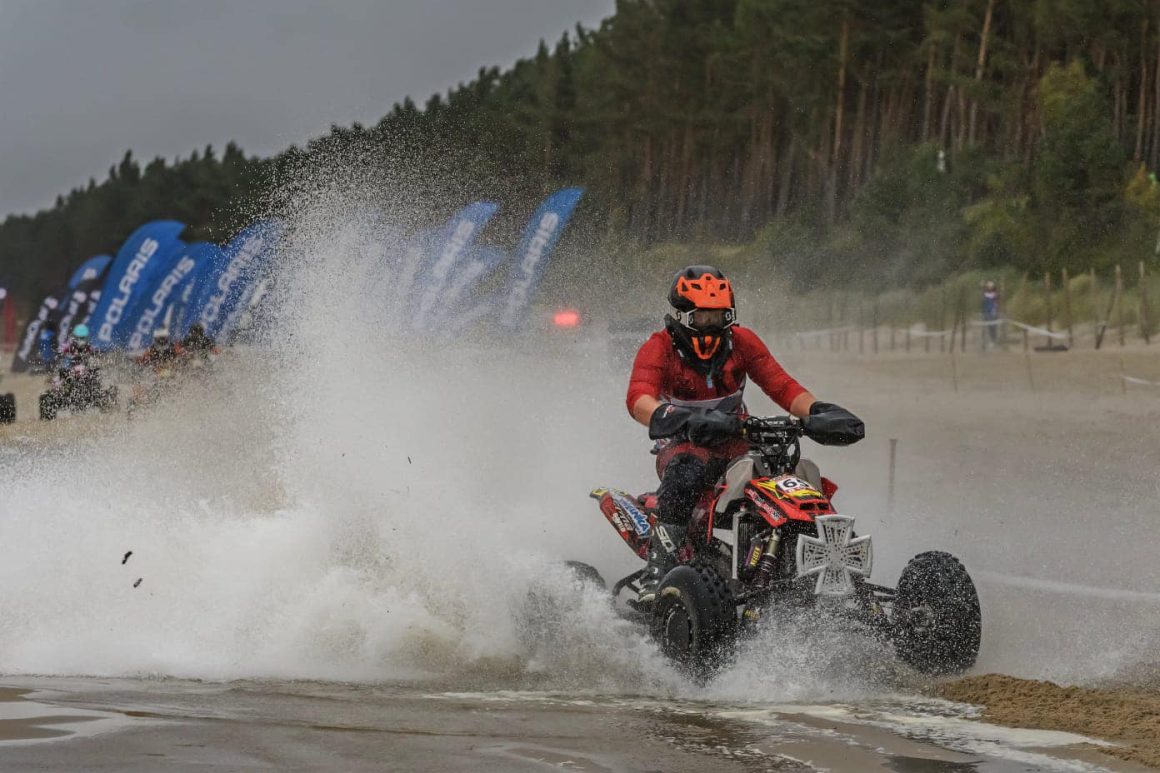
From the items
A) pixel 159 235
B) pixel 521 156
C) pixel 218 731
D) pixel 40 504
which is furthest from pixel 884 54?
pixel 218 731

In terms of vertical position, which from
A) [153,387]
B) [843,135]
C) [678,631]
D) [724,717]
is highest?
[843,135]

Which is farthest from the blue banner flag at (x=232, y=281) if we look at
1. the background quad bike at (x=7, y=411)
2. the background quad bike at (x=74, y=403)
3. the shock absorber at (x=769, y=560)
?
the shock absorber at (x=769, y=560)

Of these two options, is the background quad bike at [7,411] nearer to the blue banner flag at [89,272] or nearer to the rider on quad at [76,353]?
the rider on quad at [76,353]

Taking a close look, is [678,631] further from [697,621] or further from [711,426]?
[711,426]

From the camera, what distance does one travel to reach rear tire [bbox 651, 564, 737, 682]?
8.10m

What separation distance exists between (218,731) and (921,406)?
72.8 feet

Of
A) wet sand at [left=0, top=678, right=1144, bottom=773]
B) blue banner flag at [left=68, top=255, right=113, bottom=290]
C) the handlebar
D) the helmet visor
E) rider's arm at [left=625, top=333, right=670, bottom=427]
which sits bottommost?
wet sand at [left=0, top=678, right=1144, bottom=773]

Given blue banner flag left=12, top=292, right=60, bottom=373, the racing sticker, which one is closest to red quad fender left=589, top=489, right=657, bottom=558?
the racing sticker

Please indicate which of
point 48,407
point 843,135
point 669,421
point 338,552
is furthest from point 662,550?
point 843,135

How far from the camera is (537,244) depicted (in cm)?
4006

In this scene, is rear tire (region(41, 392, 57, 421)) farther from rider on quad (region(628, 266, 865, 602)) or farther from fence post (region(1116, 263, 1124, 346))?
rider on quad (region(628, 266, 865, 602))

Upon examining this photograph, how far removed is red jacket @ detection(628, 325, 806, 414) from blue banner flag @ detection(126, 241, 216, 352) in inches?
1505

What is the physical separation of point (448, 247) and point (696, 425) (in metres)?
30.6

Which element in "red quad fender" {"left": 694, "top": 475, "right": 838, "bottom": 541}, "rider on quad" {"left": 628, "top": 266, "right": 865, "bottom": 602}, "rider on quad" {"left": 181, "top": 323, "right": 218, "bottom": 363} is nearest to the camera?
"red quad fender" {"left": 694, "top": 475, "right": 838, "bottom": 541}
